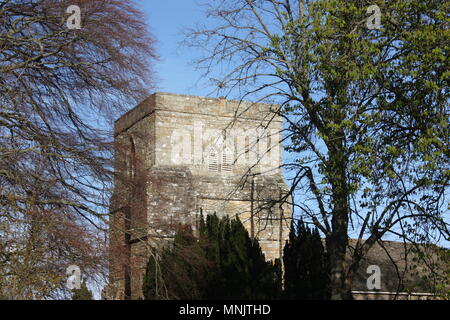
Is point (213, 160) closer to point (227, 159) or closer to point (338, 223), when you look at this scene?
point (227, 159)

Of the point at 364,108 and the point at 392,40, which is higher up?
the point at 392,40

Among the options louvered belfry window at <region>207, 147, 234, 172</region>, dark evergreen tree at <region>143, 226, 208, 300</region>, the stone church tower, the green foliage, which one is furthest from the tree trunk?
louvered belfry window at <region>207, 147, 234, 172</region>

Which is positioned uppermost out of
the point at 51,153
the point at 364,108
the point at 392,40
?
the point at 392,40

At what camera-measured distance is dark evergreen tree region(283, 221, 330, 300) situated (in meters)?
21.4

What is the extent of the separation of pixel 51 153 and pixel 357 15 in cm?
622

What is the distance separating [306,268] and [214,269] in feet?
11.0

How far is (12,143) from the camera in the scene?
44.8 ft

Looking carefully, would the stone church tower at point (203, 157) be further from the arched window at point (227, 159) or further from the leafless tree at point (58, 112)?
the leafless tree at point (58, 112)

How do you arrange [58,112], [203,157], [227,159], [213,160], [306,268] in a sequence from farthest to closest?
[227,159]
[213,160]
[203,157]
[306,268]
[58,112]

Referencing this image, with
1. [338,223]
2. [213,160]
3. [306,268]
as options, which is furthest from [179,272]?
[213,160]

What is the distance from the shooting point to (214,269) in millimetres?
19938

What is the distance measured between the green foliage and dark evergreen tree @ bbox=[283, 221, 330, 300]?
39 cm
